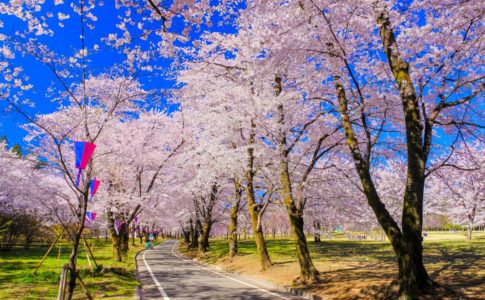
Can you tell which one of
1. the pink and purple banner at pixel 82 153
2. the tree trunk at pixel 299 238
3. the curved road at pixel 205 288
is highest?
the pink and purple banner at pixel 82 153

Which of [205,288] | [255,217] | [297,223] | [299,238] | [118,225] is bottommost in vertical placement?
[205,288]

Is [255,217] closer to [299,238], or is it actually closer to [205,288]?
[299,238]

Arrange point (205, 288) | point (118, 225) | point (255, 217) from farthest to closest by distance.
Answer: point (118, 225) < point (255, 217) < point (205, 288)

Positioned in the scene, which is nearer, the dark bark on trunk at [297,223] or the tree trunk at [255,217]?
the dark bark on trunk at [297,223]

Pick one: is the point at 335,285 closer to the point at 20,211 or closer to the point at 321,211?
the point at 321,211

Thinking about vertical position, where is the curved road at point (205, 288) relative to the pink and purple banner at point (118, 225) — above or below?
below

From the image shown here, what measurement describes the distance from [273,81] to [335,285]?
8.38 meters

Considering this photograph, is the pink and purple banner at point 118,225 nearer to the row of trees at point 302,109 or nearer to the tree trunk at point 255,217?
the row of trees at point 302,109

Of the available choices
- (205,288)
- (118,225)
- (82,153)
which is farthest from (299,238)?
(118,225)

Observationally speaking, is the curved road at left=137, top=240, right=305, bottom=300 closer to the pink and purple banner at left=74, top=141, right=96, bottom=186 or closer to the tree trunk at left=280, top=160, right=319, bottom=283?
the tree trunk at left=280, top=160, right=319, bottom=283

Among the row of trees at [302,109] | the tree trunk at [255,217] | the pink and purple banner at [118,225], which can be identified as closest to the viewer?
the row of trees at [302,109]

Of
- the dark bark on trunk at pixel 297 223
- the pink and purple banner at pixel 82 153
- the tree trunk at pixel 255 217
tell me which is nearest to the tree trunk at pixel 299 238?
the dark bark on trunk at pixel 297 223

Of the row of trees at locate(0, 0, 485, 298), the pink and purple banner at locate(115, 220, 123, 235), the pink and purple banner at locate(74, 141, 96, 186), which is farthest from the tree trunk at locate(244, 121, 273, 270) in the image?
the pink and purple banner at locate(115, 220, 123, 235)

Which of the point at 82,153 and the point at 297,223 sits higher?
the point at 82,153
